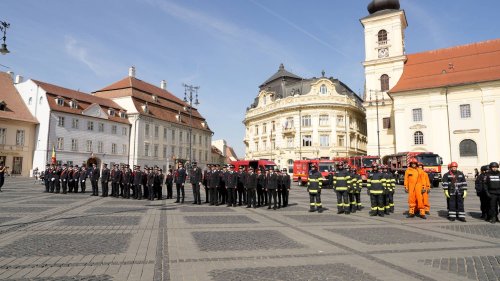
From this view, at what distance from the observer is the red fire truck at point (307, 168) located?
3094cm

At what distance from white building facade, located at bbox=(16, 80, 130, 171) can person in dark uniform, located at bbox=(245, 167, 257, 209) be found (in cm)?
3490

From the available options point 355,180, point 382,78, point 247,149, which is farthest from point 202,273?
point 247,149

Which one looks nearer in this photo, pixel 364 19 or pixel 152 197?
pixel 152 197

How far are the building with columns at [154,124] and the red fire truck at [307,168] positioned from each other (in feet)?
61.1

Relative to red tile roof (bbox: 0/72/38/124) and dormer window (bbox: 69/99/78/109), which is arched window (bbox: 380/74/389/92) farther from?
red tile roof (bbox: 0/72/38/124)

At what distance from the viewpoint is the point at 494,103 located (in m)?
40.9

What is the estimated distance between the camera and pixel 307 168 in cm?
3425

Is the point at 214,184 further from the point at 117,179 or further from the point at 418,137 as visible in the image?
the point at 418,137

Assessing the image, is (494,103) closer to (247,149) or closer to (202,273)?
(247,149)

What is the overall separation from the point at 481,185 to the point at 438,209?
3.29 meters

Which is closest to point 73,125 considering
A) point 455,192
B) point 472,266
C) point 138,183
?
point 138,183

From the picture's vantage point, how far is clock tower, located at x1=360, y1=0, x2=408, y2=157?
4966 cm

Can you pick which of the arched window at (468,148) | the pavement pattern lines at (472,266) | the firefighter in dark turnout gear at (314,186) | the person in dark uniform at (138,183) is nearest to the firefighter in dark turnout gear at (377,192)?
the firefighter in dark turnout gear at (314,186)

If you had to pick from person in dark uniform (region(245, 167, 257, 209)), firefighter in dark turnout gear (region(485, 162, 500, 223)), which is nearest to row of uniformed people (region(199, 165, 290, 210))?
person in dark uniform (region(245, 167, 257, 209))
